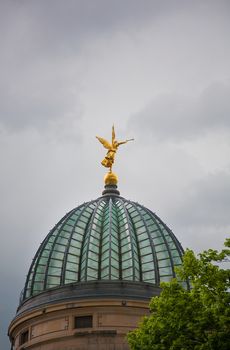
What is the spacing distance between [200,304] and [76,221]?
23.7 meters

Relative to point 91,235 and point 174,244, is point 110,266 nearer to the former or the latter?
point 91,235

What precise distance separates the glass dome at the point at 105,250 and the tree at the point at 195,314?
667 inches

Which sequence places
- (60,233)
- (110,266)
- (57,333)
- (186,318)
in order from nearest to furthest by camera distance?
(186,318)
(57,333)
(110,266)
(60,233)

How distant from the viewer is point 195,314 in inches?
923

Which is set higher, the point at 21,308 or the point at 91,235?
the point at 91,235

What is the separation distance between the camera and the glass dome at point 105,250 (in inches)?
1665

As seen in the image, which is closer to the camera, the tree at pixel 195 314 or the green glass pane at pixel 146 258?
the tree at pixel 195 314

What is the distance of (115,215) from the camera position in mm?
47438

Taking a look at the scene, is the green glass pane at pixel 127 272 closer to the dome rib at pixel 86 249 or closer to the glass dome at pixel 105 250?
the glass dome at pixel 105 250

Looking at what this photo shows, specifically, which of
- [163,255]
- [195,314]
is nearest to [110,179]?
[163,255]

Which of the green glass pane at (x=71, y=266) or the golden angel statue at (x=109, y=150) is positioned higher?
the golden angel statue at (x=109, y=150)

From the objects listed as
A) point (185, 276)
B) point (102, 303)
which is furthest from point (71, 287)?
point (185, 276)

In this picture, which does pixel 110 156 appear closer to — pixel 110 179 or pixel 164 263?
pixel 110 179

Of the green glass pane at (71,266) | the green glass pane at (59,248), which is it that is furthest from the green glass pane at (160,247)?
the green glass pane at (59,248)
